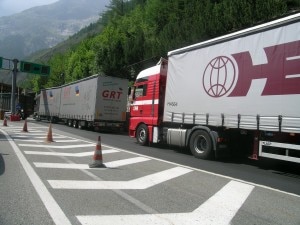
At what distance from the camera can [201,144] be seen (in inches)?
549

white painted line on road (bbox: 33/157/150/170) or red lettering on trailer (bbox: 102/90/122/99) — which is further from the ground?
red lettering on trailer (bbox: 102/90/122/99)

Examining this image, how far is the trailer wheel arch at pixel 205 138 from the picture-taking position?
43.1ft

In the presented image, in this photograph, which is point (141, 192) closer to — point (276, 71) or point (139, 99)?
point (276, 71)

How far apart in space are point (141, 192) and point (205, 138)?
20.4 ft

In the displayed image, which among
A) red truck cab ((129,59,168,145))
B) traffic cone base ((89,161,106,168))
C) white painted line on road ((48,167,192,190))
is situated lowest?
white painted line on road ((48,167,192,190))

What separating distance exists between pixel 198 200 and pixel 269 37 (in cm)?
596

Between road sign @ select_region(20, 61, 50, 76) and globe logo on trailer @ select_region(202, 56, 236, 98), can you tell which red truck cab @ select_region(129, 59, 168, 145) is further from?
road sign @ select_region(20, 61, 50, 76)

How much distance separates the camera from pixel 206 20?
99.9ft

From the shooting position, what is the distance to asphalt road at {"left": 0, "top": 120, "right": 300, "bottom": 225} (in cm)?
596

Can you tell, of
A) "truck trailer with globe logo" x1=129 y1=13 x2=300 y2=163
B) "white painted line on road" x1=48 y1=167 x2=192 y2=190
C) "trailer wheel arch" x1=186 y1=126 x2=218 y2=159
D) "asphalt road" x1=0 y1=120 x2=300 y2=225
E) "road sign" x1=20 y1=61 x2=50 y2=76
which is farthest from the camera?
"road sign" x1=20 y1=61 x2=50 y2=76

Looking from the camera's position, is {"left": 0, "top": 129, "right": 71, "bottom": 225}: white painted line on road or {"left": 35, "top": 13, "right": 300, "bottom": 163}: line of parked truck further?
{"left": 35, "top": 13, "right": 300, "bottom": 163}: line of parked truck

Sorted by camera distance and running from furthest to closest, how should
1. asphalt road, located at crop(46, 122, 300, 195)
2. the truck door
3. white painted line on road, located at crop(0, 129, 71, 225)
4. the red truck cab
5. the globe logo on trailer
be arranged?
the truck door → the red truck cab → the globe logo on trailer → asphalt road, located at crop(46, 122, 300, 195) → white painted line on road, located at crop(0, 129, 71, 225)

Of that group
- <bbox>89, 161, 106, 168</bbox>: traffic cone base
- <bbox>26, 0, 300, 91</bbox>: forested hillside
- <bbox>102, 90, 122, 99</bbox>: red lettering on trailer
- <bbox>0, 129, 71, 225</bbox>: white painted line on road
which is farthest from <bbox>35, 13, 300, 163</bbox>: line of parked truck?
<bbox>102, 90, 122, 99</bbox>: red lettering on trailer

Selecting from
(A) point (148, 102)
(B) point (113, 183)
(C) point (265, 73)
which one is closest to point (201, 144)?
(C) point (265, 73)
